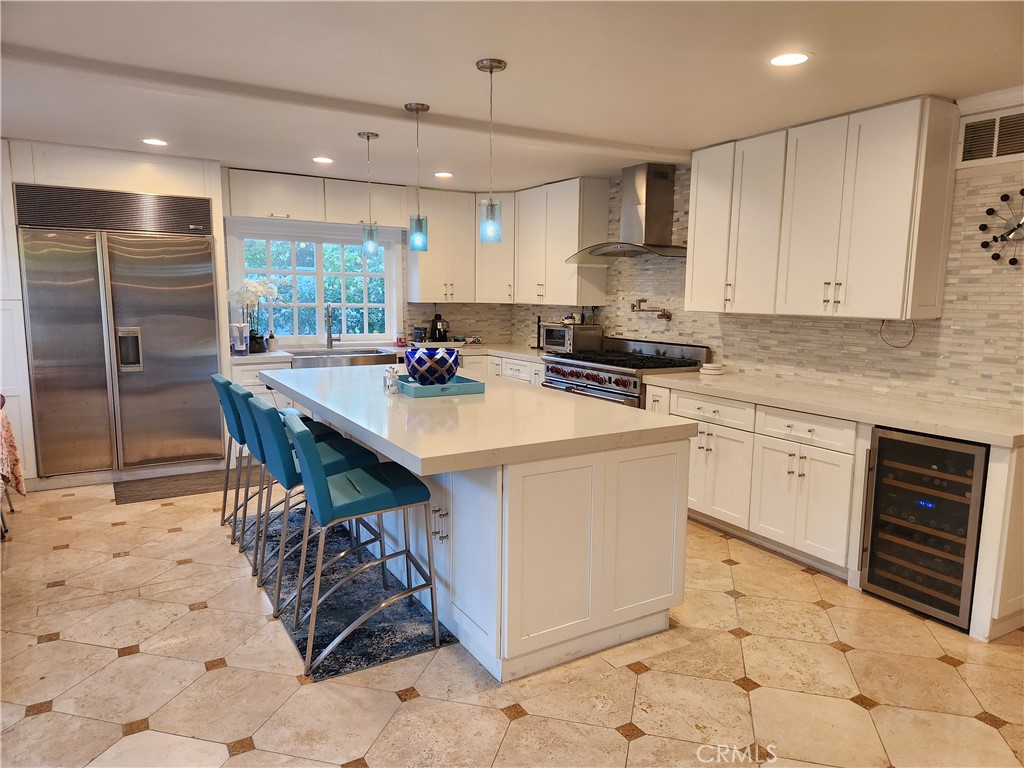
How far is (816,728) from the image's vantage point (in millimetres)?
2107

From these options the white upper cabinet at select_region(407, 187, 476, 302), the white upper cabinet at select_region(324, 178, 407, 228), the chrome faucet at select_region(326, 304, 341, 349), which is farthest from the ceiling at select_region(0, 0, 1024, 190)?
the chrome faucet at select_region(326, 304, 341, 349)

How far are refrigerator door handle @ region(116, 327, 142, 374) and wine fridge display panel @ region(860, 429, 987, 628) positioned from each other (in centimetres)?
477

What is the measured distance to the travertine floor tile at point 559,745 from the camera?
1939 millimetres

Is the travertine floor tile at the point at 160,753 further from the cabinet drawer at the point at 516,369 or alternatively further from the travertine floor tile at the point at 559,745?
the cabinet drawer at the point at 516,369

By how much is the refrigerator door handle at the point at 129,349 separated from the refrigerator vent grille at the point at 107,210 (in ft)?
2.44

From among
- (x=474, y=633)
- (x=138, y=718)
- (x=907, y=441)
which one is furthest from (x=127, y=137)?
(x=907, y=441)

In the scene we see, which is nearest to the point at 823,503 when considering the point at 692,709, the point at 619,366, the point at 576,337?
the point at 692,709

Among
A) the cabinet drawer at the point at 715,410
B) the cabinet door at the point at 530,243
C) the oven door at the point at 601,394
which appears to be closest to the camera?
the cabinet drawer at the point at 715,410

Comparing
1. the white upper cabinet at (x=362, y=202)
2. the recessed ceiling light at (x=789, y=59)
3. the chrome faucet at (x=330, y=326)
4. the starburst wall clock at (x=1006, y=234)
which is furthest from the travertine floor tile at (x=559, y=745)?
the white upper cabinet at (x=362, y=202)

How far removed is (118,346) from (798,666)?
15.4 ft

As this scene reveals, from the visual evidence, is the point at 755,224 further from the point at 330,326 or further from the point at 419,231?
the point at 330,326

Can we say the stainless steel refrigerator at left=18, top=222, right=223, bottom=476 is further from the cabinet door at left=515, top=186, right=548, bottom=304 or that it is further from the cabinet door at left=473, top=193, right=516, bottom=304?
the cabinet door at left=515, top=186, right=548, bottom=304

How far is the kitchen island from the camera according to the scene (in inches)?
87.5

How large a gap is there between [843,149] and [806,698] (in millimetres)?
2669
